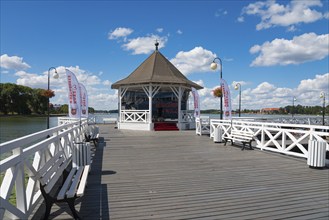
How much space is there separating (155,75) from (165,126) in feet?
12.2

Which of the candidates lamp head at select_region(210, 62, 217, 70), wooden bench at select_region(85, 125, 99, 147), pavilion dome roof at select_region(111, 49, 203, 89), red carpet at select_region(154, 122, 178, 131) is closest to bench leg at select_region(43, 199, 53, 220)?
wooden bench at select_region(85, 125, 99, 147)

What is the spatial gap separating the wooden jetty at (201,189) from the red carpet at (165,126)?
9.73 meters

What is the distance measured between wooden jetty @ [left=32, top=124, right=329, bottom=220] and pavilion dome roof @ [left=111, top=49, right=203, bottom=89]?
10109mm

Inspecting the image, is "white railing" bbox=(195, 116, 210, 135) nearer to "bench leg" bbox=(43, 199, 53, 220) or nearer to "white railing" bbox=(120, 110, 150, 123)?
"white railing" bbox=(120, 110, 150, 123)

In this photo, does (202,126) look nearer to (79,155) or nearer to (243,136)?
(243,136)

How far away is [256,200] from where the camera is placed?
4082 mm

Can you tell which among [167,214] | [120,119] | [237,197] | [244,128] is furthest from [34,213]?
[120,119]

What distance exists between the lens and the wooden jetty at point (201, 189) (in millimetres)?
3568

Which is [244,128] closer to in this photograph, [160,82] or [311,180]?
[311,180]

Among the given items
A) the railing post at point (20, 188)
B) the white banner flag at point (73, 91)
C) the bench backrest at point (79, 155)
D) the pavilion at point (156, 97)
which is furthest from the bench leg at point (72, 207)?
the pavilion at point (156, 97)

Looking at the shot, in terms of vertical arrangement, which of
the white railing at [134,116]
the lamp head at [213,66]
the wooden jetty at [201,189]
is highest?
the lamp head at [213,66]

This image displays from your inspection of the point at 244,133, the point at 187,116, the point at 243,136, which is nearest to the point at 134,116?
the point at 187,116

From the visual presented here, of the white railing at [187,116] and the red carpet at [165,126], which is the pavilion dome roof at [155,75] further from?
the red carpet at [165,126]

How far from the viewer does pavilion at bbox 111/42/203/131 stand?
57.1 ft
